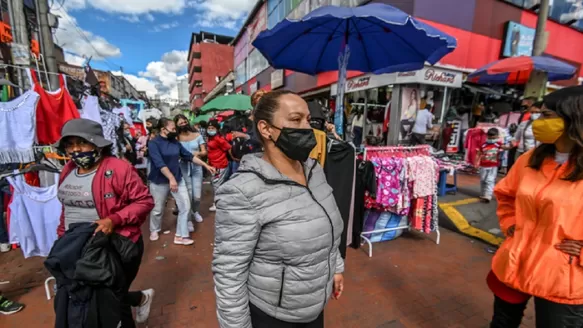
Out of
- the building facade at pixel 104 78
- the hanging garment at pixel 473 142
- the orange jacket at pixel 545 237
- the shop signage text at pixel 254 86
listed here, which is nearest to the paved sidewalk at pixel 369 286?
Answer: the orange jacket at pixel 545 237

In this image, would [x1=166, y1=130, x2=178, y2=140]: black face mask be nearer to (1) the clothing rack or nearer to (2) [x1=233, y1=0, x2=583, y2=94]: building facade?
(1) the clothing rack

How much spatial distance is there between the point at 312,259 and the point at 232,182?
532mm

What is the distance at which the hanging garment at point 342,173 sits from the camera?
10.2 feet

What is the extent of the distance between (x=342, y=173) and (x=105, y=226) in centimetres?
239

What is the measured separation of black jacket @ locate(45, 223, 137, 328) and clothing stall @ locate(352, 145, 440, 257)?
2.82m

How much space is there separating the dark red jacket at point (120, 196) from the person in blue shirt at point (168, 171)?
1677 millimetres

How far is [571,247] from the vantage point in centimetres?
137

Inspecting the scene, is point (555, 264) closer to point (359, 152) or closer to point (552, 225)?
→ point (552, 225)

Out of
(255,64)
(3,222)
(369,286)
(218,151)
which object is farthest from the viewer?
(255,64)

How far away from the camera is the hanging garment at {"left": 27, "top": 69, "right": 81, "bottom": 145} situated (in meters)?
3.81

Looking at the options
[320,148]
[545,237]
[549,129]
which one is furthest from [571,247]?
[320,148]

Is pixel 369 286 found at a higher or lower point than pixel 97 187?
lower

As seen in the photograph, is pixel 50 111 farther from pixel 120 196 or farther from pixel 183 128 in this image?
pixel 120 196

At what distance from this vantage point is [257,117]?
55.1 inches
